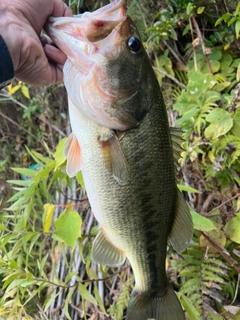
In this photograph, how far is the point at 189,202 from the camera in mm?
2055

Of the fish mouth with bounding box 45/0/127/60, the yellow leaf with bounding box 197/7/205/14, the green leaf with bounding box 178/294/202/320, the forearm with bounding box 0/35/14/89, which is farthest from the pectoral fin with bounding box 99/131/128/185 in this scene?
the yellow leaf with bounding box 197/7/205/14

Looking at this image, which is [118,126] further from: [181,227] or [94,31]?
[181,227]

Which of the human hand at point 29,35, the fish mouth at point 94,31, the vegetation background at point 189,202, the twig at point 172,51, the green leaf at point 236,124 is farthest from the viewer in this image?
the twig at point 172,51

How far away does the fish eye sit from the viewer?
1.08 m

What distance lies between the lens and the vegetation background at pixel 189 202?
5.35ft

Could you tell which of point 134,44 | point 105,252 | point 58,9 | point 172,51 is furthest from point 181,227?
point 172,51

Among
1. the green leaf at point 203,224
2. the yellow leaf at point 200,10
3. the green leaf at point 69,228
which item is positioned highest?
the yellow leaf at point 200,10

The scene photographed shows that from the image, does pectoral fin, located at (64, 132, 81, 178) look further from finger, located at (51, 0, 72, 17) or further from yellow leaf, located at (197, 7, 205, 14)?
yellow leaf, located at (197, 7, 205, 14)

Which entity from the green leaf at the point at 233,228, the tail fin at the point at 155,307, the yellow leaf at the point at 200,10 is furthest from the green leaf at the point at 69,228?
the yellow leaf at the point at 200,10

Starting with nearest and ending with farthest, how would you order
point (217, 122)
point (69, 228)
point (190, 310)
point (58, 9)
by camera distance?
point (58, 9)
point (190, 310)
point (69, 228)
point (217, 122)

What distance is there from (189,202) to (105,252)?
2.87 feet

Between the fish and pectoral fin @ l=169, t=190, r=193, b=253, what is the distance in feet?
0.07

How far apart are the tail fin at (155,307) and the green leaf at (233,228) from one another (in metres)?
0.55

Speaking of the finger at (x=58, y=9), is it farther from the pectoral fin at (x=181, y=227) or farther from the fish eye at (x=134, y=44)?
the pectoral fin at (x=181, y=227)
